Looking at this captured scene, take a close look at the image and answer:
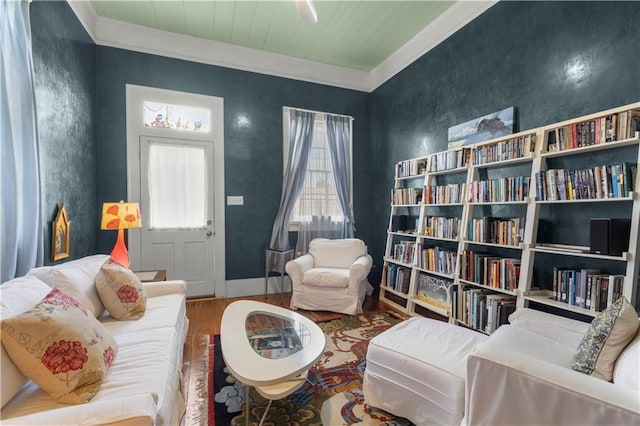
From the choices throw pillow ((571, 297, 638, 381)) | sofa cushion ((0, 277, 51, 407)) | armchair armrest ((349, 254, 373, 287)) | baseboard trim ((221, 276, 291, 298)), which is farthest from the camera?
baseboard trim ((221, 276, 291, 298))

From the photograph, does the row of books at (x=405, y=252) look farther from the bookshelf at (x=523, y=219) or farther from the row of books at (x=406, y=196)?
the row of books at (x=406, y=196)

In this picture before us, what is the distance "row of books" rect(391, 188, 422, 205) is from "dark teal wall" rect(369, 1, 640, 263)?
1.59 ft

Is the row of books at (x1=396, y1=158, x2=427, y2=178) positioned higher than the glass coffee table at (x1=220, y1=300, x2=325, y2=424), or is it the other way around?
the row of books at (x1=396, y1=158, x2=427, y2=178)

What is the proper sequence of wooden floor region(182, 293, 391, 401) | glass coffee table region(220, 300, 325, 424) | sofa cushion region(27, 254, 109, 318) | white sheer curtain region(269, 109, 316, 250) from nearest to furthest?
glass coffee table region(220, 300, 325, 424)
sofa cushion region(27, 254, 109, 318)
wooden floor region(182, 293, 391, 401)
white sheer curtain region(269, 109, 316, 250)

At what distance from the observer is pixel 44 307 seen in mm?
1157

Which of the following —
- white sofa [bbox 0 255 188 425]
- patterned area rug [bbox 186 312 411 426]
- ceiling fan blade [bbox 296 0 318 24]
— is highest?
ceiling fan blade [bbox 296 0 318 24]

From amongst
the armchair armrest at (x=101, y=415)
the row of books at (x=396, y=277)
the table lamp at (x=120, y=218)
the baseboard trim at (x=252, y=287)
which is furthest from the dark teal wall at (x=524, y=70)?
the table lamp at (x=120, y=218)

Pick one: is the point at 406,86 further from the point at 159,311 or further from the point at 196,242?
the point at 159,311

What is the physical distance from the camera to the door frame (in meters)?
3.48

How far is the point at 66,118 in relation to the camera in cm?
259

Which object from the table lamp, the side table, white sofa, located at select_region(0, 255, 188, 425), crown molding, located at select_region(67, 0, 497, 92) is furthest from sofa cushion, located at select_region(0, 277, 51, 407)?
crown molding, located at select_region(67, 0, 497, 92)

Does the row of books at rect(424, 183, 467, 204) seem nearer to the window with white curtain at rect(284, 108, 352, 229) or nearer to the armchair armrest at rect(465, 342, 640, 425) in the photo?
the window with white curtain at rect(284, 108, 352, 229)

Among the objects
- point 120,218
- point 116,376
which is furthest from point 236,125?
point 116,376

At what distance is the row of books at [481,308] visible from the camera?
7.71 ft
